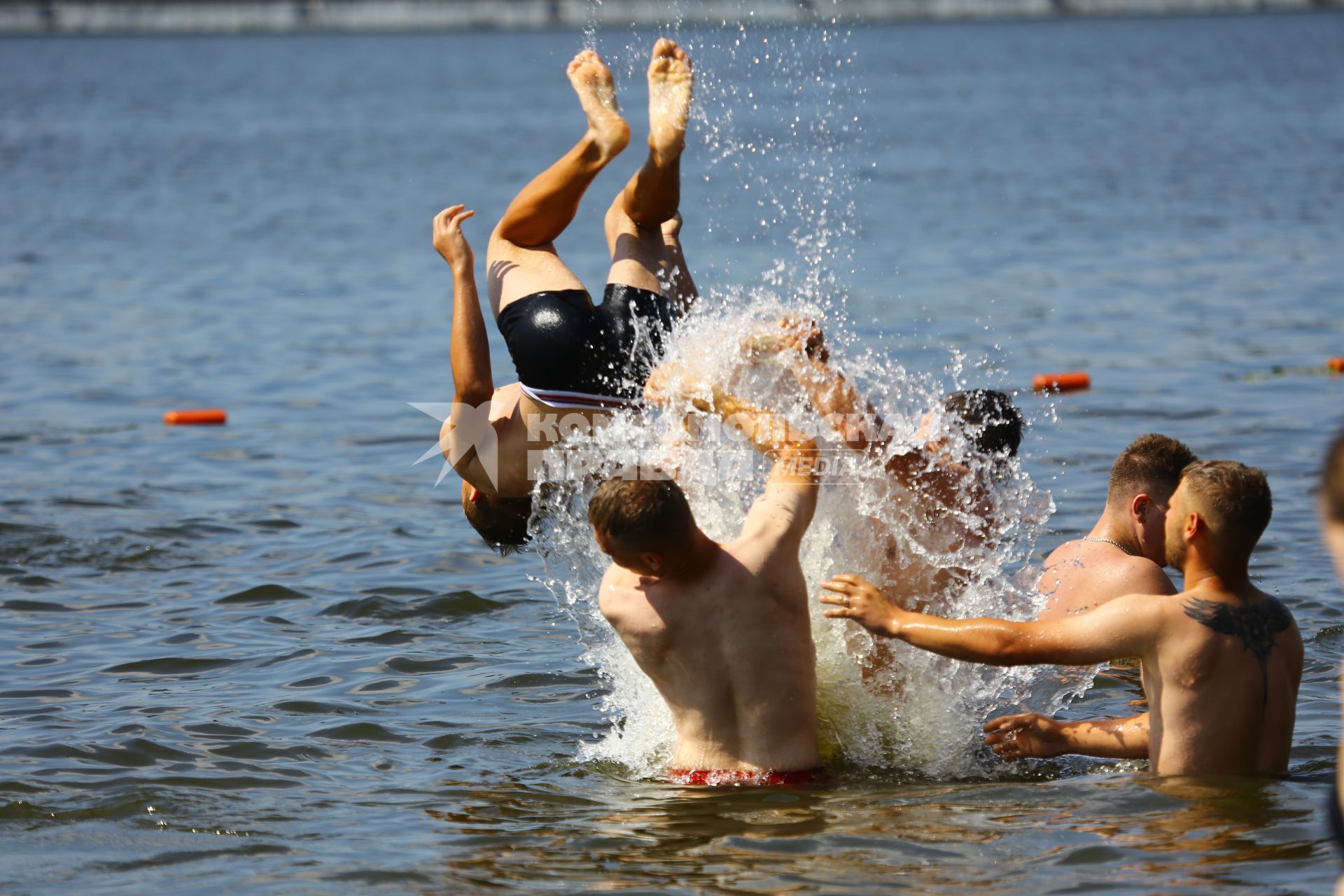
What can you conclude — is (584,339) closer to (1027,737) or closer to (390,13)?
(1027,737)

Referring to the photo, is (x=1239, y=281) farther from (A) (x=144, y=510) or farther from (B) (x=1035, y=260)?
(A) (x=144, y=510)

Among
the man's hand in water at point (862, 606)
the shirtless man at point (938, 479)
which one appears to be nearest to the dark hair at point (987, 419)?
the shirtless man at point (938, 479)

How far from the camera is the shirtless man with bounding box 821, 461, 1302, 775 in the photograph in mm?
5477

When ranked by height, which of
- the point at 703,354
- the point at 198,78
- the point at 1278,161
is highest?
the point at 198,78

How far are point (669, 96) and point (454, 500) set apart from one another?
21.5ft

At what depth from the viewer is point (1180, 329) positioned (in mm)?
17938

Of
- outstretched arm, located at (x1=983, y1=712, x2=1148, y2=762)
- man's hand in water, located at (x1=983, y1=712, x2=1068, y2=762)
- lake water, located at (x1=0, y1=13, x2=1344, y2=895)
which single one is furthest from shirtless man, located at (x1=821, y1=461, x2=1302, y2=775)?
man's hand in water, located at (x1=983, y1=712, x2=1068, y2=762)

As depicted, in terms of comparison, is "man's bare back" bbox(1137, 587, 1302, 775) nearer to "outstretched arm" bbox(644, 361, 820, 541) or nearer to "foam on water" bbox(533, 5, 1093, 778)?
"foam on water" bbox(533, 5, 1093, 778)

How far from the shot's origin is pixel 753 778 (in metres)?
6.22

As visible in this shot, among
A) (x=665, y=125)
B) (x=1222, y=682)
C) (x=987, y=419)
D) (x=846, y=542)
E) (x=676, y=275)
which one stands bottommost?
(x=1222, y=682)

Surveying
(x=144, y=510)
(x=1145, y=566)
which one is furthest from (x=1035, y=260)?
(x=1145, y=566)

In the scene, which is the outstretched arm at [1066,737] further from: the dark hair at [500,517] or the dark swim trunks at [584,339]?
the dark hair at [500,517]

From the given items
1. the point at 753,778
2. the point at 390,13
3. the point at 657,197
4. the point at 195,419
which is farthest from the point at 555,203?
the point at 390,13

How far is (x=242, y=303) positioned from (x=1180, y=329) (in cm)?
1303
